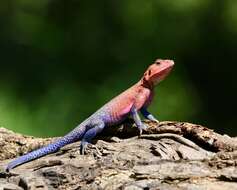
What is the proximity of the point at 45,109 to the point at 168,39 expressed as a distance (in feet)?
1.65

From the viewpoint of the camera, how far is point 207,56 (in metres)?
2.80

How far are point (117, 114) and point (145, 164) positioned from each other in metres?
0.48

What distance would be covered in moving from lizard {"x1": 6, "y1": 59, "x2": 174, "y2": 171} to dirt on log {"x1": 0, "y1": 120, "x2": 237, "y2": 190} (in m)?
0.05

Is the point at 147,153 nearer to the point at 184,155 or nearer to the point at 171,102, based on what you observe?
the point at 184,155

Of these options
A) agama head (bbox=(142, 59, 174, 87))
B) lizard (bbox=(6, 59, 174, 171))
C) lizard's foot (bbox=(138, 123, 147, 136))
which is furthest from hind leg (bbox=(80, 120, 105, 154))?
agama head (bbox=(142, 59, 174, 87))

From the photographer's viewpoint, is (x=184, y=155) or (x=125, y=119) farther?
(x=125, y=119)

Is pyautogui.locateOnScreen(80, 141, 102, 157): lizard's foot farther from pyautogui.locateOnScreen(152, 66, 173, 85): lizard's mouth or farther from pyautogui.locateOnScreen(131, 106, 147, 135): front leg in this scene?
pyautogui.locateOnScreen(152, 66, 173, 85): lizard's mouth

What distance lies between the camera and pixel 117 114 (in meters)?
2.19

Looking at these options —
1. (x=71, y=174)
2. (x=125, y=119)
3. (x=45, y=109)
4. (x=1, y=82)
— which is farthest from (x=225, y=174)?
(x=1, y=82)

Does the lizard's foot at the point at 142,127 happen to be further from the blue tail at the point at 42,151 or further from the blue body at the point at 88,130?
the blue tail at the point at 42,151

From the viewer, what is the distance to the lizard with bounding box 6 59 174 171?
1.98 meters

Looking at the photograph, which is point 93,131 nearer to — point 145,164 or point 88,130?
point 88,130

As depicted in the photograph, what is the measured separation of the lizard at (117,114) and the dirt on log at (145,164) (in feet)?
0.15

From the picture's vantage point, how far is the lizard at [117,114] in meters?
1.98
